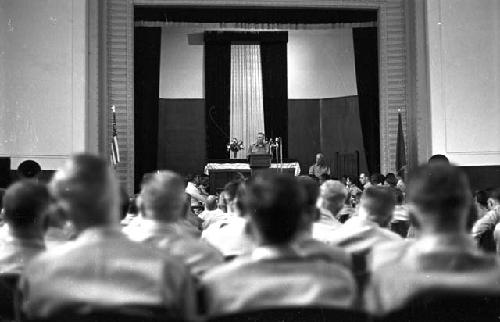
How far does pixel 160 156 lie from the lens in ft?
53.0

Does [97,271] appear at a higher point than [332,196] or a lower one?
lower

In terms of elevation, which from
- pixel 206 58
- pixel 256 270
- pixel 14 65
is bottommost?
pixel 256 270

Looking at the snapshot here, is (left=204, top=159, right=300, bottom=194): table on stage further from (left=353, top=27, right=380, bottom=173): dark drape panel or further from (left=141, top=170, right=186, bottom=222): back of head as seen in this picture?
(left=141, top=170, right=186, bottom=222): back of head

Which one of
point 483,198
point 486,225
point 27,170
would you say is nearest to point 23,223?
point 486,225

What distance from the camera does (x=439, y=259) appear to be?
6.23 ft

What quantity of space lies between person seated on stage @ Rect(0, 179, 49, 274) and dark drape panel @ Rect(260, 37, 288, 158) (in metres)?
13.3

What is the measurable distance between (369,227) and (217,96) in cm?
1283

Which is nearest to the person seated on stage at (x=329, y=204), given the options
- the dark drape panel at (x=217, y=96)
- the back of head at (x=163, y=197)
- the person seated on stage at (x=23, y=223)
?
the back of head at (x=163, y=197)

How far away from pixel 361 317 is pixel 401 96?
1040 cm

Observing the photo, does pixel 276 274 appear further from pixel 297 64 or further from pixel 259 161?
pixel 297 64

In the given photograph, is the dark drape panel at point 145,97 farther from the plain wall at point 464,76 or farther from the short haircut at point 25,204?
the short haircut at point 25,204

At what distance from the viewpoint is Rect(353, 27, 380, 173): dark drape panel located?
1335cm

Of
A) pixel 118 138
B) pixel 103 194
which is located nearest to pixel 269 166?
pixel 118 138

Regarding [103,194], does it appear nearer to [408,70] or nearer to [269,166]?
[269,166]
